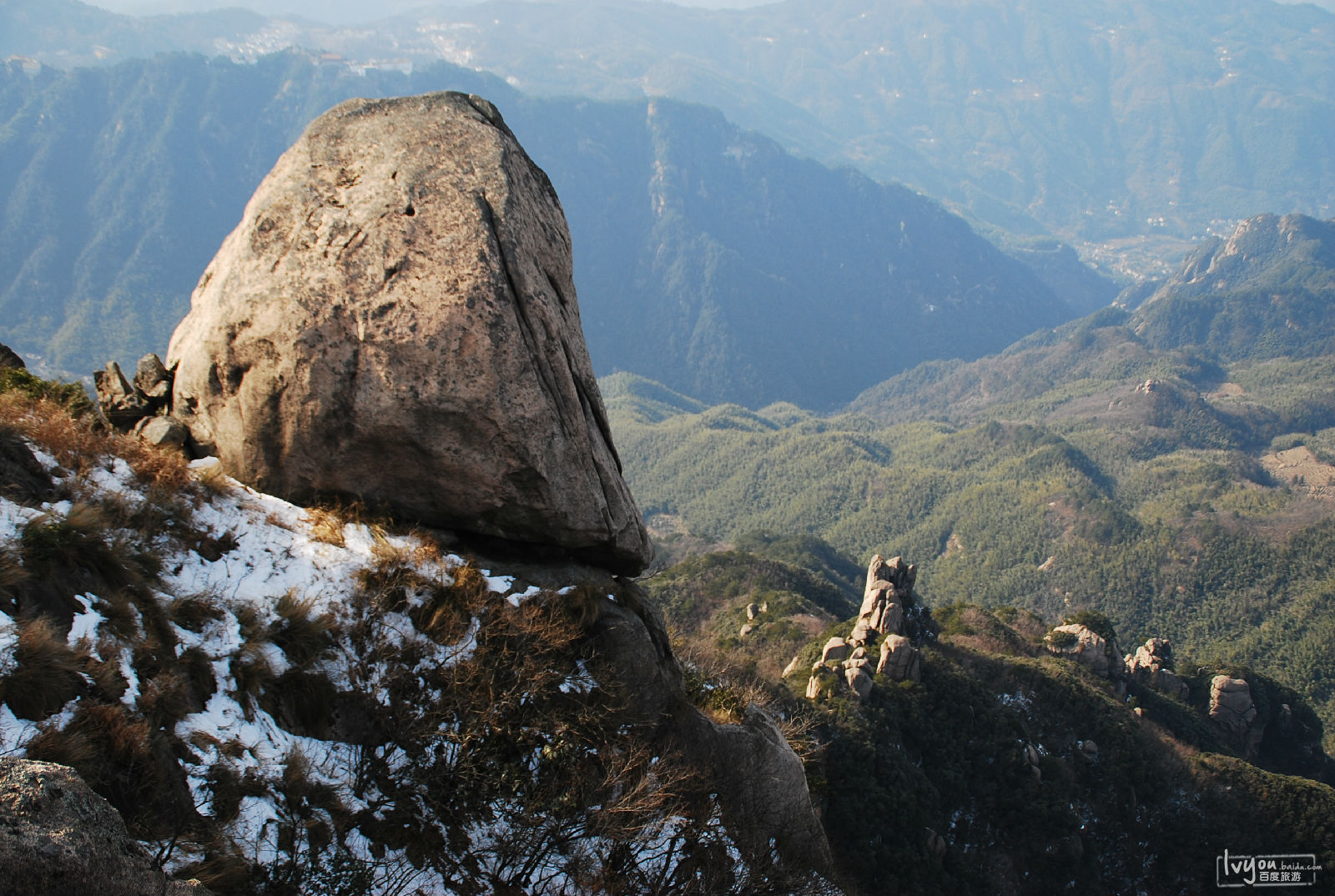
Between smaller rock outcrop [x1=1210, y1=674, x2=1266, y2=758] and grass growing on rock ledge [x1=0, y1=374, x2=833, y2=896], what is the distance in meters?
67.6

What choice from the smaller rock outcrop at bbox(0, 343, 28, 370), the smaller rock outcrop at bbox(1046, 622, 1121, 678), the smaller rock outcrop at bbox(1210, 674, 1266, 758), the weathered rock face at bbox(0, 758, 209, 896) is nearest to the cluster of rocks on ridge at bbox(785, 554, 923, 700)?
the smaller rock outcrop at bbox(1046, 622, 1121, 678)

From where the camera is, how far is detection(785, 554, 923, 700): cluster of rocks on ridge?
151 feet

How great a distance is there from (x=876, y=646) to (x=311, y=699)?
46367 mm

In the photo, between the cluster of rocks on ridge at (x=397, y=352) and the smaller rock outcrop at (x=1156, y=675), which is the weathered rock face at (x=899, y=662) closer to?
the smaller rock outcrop at (x=1156, y=675)

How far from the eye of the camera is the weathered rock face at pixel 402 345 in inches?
522

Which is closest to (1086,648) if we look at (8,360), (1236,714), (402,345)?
(1236,714)

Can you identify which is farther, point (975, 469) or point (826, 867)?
point (975, 469)

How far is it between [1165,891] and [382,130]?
51388mm

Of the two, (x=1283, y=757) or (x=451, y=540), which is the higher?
(x=451, y=540)

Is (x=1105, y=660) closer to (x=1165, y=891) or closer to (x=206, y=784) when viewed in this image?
(x=1165, y=891)

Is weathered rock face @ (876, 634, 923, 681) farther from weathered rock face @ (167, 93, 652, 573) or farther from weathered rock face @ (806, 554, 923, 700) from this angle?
weathered rock face @ (167, 93, 652, 573)

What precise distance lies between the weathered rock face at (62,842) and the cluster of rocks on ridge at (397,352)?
7491mm

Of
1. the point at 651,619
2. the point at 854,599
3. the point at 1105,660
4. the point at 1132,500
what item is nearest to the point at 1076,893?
the point at 1105,660

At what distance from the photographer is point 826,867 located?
17.8m
